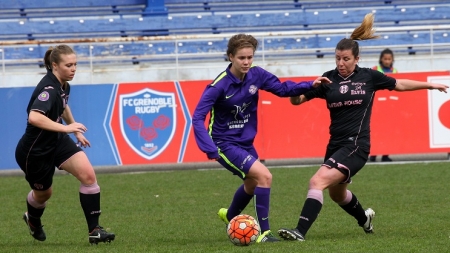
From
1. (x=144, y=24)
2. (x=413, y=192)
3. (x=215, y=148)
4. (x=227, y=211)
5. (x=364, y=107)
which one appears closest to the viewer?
(x=215, y=148)

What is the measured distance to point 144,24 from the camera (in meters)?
20.6

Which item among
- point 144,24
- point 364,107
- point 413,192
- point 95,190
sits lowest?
point 413,192

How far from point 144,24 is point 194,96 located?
680cm

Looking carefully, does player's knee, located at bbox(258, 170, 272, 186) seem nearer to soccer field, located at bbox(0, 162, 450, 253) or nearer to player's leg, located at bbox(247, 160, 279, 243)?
player's leg, located at bbox(247, 160, 279, 243)

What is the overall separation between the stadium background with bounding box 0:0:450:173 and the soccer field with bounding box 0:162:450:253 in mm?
712

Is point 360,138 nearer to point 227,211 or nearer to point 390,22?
point 227,211

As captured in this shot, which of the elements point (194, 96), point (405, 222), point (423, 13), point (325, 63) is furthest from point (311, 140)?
point (423, 13)

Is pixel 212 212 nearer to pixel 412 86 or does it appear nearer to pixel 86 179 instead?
pixel 86 179

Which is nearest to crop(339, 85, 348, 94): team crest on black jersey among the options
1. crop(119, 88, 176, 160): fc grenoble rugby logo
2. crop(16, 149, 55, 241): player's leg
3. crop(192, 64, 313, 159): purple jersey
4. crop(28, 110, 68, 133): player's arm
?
crop(192, 64, 313, 159): purple jersey

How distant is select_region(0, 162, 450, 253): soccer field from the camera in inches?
268

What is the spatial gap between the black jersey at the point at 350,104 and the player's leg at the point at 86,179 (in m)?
2.15

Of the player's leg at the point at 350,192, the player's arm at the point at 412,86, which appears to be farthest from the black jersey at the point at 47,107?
the player's arm at the point at 412,86

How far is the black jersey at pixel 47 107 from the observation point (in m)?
6.85

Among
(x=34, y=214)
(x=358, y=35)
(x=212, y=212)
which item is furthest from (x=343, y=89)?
(x=34, y=214)
